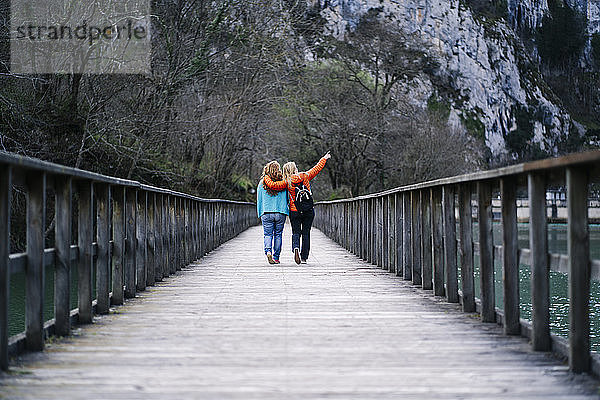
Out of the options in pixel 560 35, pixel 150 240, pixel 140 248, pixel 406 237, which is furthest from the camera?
pixel 560 35

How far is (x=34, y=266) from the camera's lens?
4.59m

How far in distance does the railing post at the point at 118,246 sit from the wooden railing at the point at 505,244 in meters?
2.52

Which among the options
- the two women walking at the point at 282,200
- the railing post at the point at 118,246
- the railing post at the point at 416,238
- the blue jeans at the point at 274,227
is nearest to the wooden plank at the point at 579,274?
the railing post at the point at 118,246

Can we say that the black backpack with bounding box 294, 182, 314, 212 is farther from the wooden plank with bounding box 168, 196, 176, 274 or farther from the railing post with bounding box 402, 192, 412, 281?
the railing post with bounding box 402, 192, 412, 281

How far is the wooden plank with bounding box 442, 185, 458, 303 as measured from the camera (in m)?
6.85

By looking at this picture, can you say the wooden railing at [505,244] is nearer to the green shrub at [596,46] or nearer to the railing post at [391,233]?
the railing post at [391,233]

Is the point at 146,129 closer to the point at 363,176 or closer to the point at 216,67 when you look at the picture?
the point at 216,67

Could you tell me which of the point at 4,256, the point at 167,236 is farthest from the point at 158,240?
the point at 4,256

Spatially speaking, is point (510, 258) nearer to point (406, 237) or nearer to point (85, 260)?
point (85, 260)

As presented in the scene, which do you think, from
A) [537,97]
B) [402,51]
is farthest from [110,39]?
[537,97]

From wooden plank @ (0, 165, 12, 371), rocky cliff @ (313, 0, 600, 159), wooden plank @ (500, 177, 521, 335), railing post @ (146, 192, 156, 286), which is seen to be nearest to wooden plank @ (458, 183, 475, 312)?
wooden plank @ (500, 177, 521, 335)

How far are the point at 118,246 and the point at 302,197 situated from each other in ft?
16.6

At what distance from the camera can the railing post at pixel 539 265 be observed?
4.55 m

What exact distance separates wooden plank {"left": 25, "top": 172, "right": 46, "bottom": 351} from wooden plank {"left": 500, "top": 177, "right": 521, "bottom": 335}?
2.61 metres
